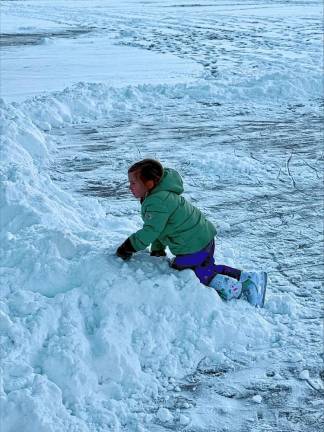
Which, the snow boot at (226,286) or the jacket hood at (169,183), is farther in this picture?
the snow boot at (226,286)

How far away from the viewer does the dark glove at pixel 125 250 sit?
13.0 feet

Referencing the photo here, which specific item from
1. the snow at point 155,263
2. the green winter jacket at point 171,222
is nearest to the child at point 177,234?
the green winter jacket at point 171,222

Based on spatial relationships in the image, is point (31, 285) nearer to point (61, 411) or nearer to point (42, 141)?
point (61, 411)

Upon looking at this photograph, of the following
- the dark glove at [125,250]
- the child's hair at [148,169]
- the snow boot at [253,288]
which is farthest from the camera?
the snow boot at [253,288]

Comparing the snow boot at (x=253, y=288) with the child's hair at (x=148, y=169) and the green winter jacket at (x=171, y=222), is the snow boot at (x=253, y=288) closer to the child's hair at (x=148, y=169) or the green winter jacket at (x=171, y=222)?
the green winter jacket at (x=171, y=222)

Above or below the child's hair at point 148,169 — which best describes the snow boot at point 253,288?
below

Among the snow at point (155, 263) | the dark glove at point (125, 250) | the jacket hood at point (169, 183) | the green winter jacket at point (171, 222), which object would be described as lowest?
the snow at point (155, 263)

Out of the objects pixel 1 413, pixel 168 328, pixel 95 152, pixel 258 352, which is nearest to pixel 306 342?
pixel 258 352

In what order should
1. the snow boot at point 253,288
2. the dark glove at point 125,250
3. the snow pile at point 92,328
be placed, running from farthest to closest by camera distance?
the snow boot at point 253,288, the dark glove at point 125,250, the snow pile at point 92,328

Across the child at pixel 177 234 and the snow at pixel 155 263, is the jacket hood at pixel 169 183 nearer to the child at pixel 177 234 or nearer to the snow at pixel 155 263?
the child at pixel 177 234

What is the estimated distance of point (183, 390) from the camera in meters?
3.42

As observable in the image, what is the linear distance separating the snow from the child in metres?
0.12

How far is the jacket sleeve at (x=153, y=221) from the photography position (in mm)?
3871

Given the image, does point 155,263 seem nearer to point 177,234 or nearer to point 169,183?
point 177,234
